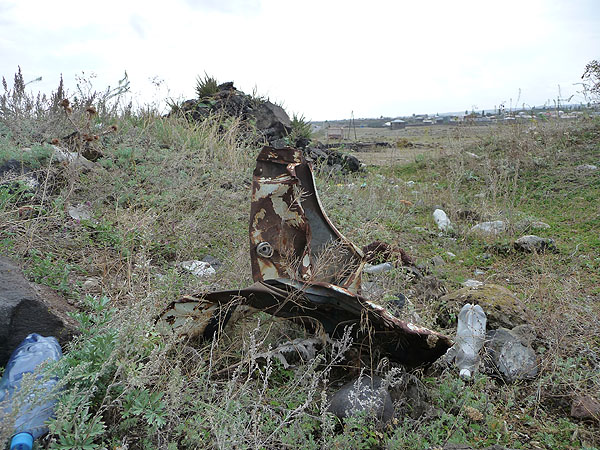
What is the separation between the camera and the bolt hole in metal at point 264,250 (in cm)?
283

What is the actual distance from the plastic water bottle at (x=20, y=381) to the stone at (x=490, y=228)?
4815mm

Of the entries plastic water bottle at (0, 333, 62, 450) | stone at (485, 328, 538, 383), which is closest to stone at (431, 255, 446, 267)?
stone at (485, 328, 538, 383)

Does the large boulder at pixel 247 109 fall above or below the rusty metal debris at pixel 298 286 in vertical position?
above

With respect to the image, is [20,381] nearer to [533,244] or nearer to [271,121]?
[533,244]

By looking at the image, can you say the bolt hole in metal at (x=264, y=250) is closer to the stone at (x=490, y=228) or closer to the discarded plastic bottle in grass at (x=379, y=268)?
the discarded plastic bottle in grass at (x=379, y=268)

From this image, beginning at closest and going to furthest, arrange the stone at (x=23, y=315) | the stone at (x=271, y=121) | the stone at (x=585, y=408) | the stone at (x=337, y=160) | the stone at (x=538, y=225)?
the stone at (x=23, y=315), the stone at (x=585, y=408), the stone at (x=538, y=225), the stone at (x=337, y=160), the stone at (x=271, y=121)

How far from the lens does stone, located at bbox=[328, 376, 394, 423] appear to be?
2.08m

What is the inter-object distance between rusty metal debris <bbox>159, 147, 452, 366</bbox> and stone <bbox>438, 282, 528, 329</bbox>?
0.80 m

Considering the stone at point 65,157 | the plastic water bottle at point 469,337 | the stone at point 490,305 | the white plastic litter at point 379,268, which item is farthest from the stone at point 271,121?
the plastic water bottle at point 469,337

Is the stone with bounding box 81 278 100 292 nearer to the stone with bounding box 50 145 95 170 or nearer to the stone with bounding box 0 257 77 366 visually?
the stone with bounding box 0 257 77 366

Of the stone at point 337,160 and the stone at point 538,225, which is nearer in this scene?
the stone at point 538,225

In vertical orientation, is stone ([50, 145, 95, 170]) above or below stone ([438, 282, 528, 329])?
above

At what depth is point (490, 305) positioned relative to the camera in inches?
126

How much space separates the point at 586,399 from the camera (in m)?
2.46
